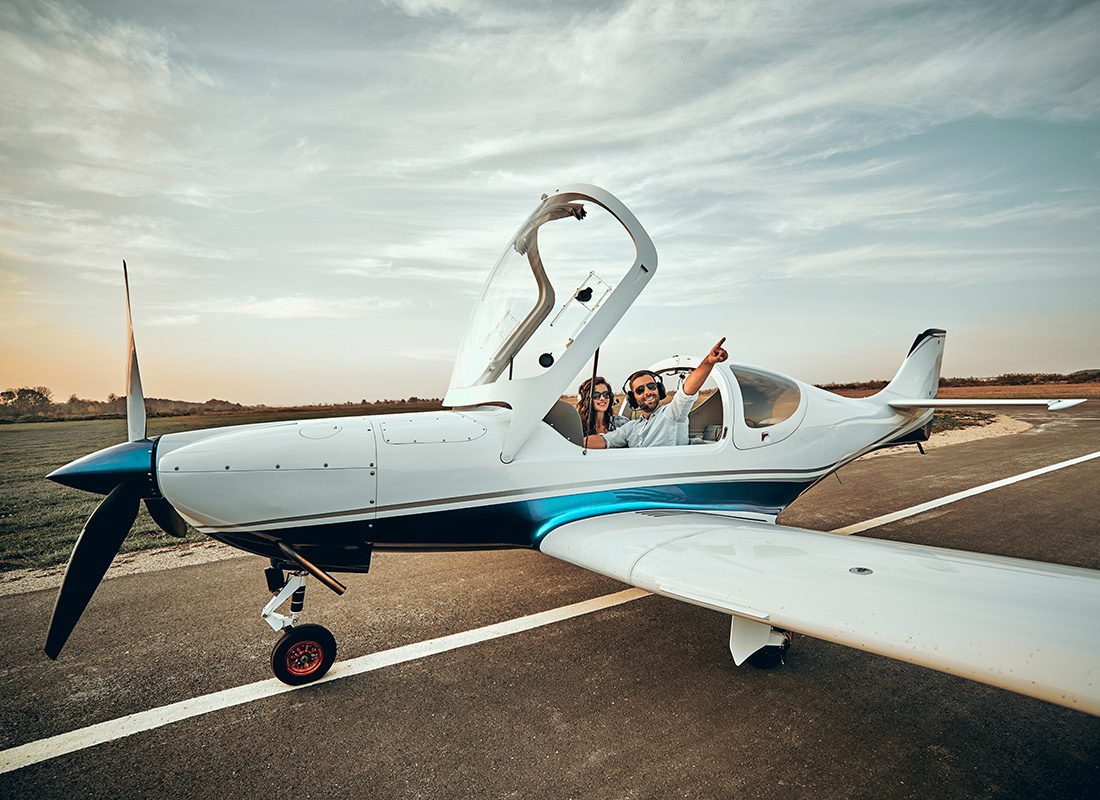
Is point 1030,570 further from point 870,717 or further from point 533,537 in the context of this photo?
point 533,537

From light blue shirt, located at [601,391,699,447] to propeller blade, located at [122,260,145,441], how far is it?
330cm

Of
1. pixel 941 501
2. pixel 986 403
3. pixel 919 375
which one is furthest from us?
pixel 941 501

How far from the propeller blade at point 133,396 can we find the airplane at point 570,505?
0.01m

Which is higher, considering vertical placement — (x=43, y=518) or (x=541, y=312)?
(x=541, y=312)

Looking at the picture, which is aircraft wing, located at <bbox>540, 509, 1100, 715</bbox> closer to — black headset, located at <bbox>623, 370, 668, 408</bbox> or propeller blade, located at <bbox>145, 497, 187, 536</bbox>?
black headset, located at <bbox>623, 370, 668, 408</bbox>

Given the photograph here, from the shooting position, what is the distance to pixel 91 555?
3.20 m

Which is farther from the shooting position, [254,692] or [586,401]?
[586,401]

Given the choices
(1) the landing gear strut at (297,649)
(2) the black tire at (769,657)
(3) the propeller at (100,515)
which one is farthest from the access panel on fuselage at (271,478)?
(2) the black tire at (769,657)

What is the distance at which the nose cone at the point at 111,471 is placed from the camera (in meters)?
3.18

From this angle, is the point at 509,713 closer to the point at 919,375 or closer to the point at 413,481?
the point at 413,481

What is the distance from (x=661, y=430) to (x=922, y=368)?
4278 mm

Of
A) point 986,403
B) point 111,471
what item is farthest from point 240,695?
point 986,403

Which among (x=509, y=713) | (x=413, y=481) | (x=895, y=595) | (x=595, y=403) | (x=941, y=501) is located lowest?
(x=509, y=713)

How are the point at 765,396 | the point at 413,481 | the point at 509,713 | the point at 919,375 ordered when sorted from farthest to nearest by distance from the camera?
the point at 919,375 → the point at 765,396 → the point at 413,481 → the point at 509,713
